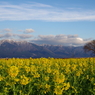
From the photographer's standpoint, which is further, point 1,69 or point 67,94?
point 1,69

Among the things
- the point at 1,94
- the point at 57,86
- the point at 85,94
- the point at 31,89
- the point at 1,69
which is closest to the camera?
the point at 57,86

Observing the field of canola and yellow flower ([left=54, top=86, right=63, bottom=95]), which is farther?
the field of canola

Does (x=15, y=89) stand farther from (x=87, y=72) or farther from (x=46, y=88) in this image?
(x=87, y=72)

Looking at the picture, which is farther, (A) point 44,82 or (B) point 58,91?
(A) point 44,82

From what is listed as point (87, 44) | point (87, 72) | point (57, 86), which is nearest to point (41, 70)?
point (87, 72)

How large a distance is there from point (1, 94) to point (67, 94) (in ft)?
8.28

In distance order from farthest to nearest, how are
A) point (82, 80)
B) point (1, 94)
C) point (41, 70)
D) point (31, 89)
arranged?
point (41, 70) → point (82, 80) → point (31, 89) → point (1, 94)

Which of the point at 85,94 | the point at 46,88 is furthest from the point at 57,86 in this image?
the point at 85,94

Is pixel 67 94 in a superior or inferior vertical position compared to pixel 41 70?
inferior

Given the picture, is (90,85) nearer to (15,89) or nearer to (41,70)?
(41,70)

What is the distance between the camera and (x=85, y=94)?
340 inches

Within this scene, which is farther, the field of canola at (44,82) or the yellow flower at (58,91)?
the field of canola at (44,82)

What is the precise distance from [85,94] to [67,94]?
1261 mm

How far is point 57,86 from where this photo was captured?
238 inches
